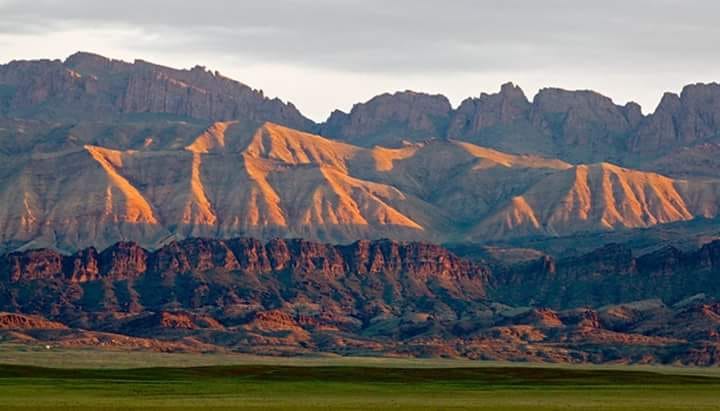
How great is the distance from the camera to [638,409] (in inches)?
6309

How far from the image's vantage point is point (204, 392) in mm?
193875

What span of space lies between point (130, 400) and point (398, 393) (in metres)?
33.4

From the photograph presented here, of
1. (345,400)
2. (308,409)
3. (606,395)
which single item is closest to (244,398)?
(345,400)

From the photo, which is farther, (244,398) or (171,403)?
(244,398)

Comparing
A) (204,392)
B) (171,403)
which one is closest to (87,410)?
(171,403)

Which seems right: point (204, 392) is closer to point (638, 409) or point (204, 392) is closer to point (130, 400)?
point (130, 400)

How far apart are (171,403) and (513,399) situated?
34999mm

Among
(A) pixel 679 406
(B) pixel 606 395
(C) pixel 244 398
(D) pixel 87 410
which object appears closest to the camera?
(D) pixel 87 410

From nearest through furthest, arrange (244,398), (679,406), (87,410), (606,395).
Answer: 1. (87,410)
2. (679,406)
3. (244,398)
4. (606,395)

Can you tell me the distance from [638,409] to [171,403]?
4018cm

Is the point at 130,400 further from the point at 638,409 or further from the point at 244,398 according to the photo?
the point at 638,409

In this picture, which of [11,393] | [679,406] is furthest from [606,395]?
[11,393]

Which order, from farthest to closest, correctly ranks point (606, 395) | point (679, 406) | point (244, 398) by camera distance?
1. point (606, 395)
2. point (244, 398)
3. point (679, 406)

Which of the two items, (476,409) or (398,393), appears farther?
(398,393)
